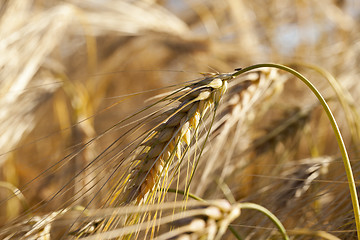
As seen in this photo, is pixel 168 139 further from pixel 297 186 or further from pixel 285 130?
pixel 285 130

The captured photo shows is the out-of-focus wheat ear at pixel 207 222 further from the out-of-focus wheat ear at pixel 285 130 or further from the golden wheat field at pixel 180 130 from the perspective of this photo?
the out-of-focus wheat ear at pixel 285 130

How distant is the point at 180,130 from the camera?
1.40 ft

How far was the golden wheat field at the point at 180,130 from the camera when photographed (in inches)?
16.7

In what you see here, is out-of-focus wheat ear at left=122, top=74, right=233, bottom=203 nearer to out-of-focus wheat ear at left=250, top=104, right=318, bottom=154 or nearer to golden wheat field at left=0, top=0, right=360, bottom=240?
golden wheat field at left=0, top=0, right=360, bottom=240

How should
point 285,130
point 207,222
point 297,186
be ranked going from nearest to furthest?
point 207,222
point 297,186
point 285,130

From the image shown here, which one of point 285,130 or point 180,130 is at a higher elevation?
point 180,130

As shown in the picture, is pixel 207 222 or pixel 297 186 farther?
pixel 297 186

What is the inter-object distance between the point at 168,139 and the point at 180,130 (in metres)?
0.02

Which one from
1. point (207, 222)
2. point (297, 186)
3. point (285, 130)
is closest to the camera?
point (207, 222)

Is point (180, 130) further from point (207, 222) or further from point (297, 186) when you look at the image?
point (297, 186)

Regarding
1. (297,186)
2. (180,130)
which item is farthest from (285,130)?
(180,130)

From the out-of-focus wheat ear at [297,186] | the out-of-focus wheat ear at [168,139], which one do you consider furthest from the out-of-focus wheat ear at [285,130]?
the out-of-focus wheat ear at [168,139]

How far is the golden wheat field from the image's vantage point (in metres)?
0.43

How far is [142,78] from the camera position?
1730 millimetres
